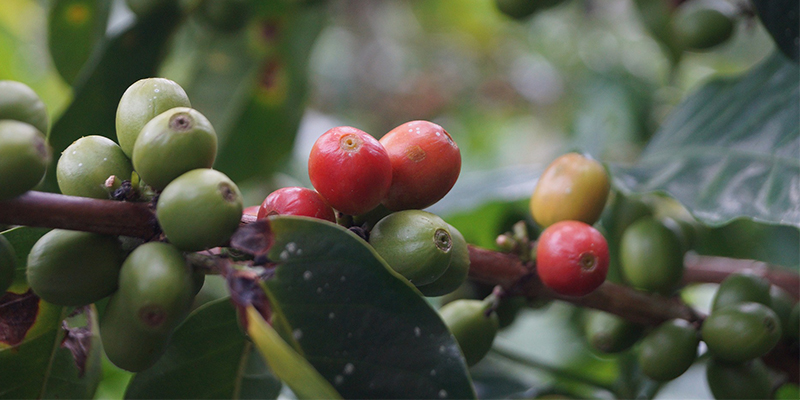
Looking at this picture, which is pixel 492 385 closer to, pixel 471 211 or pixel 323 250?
pixel 471 211

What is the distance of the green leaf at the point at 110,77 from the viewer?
170cm

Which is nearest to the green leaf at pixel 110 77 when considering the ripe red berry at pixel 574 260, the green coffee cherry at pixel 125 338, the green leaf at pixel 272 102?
the green leaf at pixel 272 102

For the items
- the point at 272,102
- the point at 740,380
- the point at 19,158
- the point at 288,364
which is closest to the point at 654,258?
the point at 740,380

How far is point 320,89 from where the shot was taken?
5801mm

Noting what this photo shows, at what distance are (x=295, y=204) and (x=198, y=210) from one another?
18cm

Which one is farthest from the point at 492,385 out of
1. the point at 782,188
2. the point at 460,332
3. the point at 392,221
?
the point at 392,221

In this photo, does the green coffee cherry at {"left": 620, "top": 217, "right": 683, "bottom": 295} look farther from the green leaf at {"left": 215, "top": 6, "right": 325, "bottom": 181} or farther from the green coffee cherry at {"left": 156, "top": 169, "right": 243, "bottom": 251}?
the green leaf at {"left": 215, "top": 6, "right": 325, "bottom": 181}

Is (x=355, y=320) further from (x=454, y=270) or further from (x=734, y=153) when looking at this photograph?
(x=734, y=153)

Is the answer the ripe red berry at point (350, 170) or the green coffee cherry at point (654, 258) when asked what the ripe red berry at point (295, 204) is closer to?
the ripe red berry at point (350, 170)

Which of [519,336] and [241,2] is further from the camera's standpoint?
[519,336]

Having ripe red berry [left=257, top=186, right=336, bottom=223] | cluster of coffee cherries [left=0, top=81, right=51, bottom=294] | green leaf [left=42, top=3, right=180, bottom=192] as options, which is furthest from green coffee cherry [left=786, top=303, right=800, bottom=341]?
green leaf [left=42, top=3, right=180, bottom=192]

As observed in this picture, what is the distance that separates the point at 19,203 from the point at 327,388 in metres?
0.45

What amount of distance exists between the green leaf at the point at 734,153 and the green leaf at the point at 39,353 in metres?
1.16

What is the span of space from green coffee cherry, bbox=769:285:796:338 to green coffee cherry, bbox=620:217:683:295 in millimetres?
257
